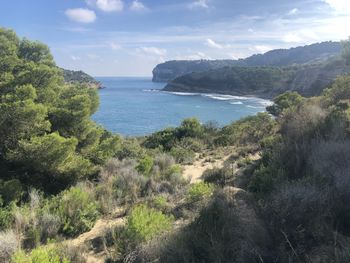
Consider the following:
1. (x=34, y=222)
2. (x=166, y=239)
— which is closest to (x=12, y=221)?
(x=34, y=222)

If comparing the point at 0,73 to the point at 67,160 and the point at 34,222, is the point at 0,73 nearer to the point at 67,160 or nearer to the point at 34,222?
the point at 67,160

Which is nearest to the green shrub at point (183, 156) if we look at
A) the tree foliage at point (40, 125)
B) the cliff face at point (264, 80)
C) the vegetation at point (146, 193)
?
the vegetation at point (146, 193)

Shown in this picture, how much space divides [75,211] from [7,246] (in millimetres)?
1974

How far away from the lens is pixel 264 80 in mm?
107688

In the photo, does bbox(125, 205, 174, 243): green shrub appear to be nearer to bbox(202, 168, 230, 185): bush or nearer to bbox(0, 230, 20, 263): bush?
bbox(0, 230, 20, 263): bush

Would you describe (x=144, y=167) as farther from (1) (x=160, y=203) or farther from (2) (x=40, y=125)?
(1) (x=160, y=203)

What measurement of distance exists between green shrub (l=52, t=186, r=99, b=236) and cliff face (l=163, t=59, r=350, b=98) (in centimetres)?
5990

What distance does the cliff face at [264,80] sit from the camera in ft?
248

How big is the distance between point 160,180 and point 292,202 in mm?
5386

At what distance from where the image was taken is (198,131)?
21.6m

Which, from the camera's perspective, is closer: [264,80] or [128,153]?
[128,153]

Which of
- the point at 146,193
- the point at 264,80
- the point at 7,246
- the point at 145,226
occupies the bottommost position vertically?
the point at 146,193

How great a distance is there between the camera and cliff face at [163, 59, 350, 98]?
7550 cm

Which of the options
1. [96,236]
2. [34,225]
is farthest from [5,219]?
[96,236]
